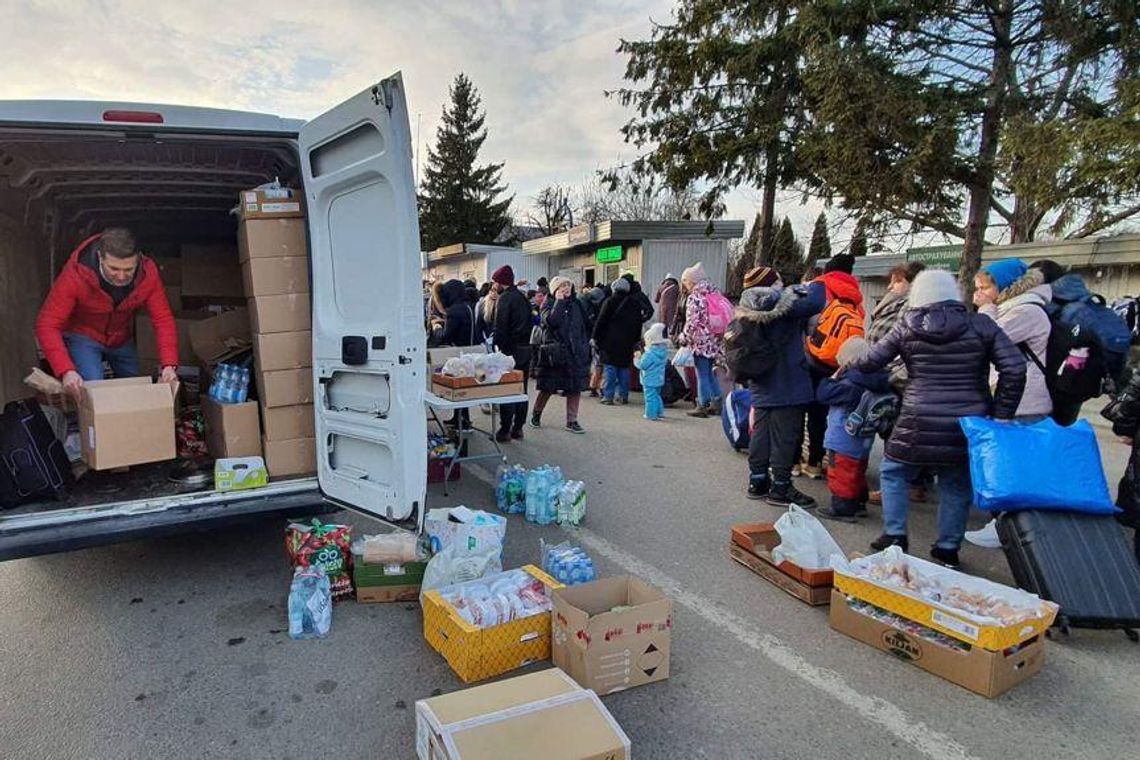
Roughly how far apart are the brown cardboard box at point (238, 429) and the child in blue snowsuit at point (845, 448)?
395cm

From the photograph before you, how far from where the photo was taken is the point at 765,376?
16.7ft

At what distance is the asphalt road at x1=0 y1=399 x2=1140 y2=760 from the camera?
2.49m

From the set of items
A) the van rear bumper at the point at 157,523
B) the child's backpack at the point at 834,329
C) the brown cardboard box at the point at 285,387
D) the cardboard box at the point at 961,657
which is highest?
the child's backpack at the point at 834,329

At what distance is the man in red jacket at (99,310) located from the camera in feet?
12.4

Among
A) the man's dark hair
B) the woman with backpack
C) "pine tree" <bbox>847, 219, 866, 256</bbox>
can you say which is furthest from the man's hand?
"pine tree" <bbox>847, 219, 866, 256</bbox>

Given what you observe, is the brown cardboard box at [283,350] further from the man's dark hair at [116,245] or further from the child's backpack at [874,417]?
the child's backpack at [874,417]

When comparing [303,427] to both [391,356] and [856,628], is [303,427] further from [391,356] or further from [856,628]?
[856,628]

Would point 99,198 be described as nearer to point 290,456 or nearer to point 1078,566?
point 290,456

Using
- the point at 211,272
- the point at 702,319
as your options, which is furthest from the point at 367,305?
the point at 702,319

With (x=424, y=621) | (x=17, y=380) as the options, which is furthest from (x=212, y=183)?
(x=424, y=621)

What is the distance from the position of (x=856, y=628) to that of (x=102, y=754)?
125 inches

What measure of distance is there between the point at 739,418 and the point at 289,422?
439 cm

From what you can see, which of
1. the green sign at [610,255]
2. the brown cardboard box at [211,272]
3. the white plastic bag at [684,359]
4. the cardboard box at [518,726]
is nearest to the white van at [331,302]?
the cardboard box at [518,726]

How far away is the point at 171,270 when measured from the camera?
6359mm
